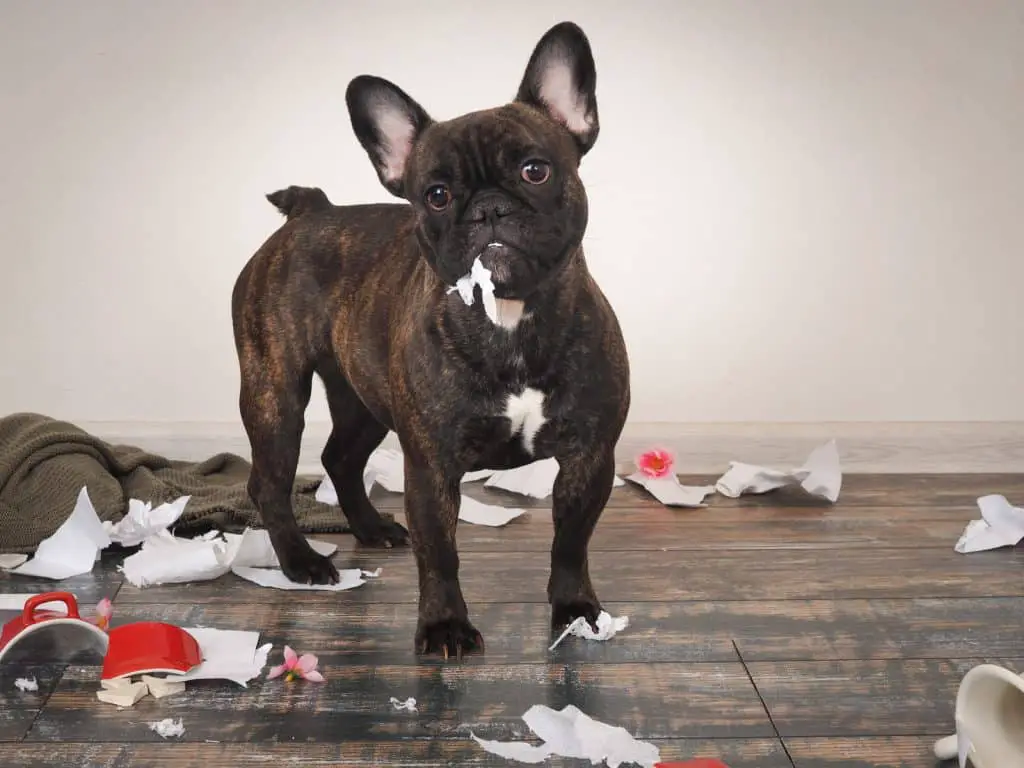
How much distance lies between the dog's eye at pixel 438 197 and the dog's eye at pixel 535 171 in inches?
5.2

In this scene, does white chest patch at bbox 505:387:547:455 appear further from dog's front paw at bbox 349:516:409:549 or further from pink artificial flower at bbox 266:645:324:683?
dog's front paw at bbox 349:516:409:549

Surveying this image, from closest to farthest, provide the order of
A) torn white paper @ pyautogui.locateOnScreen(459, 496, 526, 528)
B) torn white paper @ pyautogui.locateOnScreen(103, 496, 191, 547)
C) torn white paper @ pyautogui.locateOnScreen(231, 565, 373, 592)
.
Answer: torn white paper @ pyautogui.locateOnScreen(231, 565, 373, 592) → torn white paper @ pyautogui.locateOnScreen(103, 496, 191, 547) → torn white paper @ pyautogui.locateOnScreen(459, 496, 526, 528)

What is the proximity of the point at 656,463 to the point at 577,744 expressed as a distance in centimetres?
169

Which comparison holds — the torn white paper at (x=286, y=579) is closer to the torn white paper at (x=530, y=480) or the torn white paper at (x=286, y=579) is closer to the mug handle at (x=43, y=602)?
the mug handle at (x=43, y=602)

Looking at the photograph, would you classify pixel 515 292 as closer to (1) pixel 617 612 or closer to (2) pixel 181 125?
(1) pixel 617 612

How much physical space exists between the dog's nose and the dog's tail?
922mm

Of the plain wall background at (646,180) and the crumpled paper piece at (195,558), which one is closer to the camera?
the crumpled paper piece at (195,558)

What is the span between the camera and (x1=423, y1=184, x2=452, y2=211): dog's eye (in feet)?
7.08

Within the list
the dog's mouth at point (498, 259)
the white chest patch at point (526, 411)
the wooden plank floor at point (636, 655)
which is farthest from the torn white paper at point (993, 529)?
the dog's mouth at point (498, 259)

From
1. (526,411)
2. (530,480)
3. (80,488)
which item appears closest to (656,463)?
(530,480)

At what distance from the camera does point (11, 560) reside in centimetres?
300

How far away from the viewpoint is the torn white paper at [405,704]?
7.21ft

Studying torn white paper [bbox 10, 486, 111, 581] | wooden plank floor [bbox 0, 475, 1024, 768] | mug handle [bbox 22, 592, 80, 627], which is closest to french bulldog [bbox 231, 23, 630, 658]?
wooden plank floor [bbox 0, 475, 1024, 768]

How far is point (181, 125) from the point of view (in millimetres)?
3803
